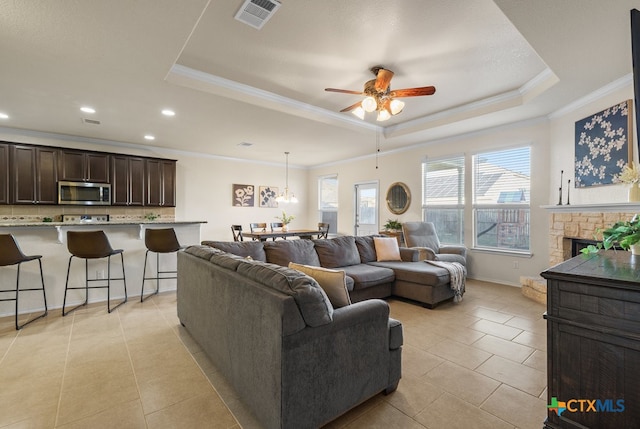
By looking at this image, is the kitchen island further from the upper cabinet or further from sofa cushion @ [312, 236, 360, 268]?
the upper cabinet

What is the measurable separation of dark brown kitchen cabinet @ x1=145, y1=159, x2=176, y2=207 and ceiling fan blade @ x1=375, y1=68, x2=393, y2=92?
5.11 m

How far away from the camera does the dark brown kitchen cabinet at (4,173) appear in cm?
489

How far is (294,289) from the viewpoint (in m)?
1.47

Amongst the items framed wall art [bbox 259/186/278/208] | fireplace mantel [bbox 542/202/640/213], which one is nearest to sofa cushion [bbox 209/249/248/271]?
fireplace mantel [bbox 542/202/640/213]

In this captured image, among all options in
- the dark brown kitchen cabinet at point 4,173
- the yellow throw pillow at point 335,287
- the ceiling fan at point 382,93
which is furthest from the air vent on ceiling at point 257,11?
the dark brown kitchen cabinet at point 4,173

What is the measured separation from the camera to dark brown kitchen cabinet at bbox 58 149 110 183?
17.6 feet

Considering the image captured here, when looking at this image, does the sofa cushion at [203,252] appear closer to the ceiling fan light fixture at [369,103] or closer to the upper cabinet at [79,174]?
the ceiling fan light fixture at [369,103]

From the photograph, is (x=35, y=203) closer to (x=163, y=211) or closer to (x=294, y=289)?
(x=163, y=211)

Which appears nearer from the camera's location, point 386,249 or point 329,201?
point 386,249

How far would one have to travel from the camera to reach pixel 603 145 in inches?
137

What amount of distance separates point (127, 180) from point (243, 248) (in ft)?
13.5

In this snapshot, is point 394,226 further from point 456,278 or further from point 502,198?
point 456,278

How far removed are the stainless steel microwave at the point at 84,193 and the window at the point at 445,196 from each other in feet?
21.1

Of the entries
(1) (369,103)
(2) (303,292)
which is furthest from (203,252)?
(1) (369,103)
